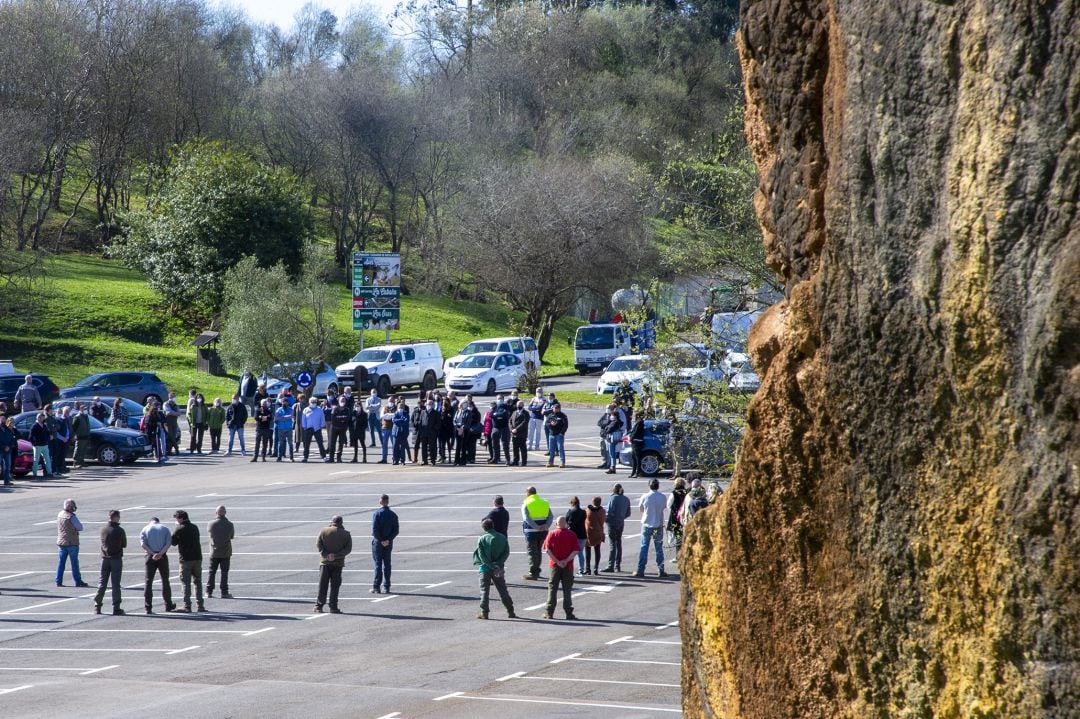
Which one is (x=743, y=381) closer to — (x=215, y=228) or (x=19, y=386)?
(x=19, y=386)

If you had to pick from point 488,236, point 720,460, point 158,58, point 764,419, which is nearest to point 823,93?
point 764,419

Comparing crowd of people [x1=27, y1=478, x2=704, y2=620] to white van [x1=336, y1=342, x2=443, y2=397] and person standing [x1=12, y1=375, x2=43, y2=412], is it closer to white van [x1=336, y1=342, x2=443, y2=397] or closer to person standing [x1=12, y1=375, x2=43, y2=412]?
person standing [x1=12, y1=375, x2=43, y2=412]

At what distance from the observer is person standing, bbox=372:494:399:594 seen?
19016mm

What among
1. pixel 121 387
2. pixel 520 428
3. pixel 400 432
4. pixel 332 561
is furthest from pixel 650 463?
pixel 121 387

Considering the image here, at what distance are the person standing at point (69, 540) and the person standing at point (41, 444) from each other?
12.0 meters

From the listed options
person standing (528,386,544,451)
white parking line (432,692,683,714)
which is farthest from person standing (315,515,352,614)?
Result: person standing (528,386,544,451)

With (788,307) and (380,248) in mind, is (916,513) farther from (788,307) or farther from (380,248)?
(380,248)

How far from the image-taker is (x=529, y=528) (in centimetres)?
2044

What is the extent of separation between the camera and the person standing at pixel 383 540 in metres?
19.0

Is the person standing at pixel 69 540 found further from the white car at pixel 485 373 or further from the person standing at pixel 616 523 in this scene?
the white car at pixel 485 373

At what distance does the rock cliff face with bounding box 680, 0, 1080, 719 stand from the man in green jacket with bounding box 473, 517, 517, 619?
36.1 feet

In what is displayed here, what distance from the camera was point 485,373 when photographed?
4709cm

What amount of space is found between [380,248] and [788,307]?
68.6m

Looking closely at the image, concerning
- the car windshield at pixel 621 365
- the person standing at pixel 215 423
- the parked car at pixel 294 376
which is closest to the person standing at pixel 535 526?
the person standing at pixel 215 423
